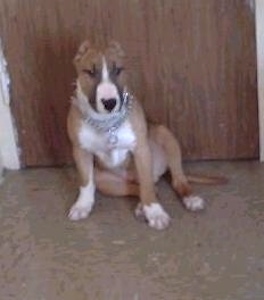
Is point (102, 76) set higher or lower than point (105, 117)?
higher

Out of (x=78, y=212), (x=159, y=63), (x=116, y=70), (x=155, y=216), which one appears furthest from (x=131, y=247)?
(x=159, y=63)

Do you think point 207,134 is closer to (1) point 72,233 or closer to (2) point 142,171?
(2) point 142,171

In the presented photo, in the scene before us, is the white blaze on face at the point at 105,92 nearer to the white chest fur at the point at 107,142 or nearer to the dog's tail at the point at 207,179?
the white chest fur at the point at 107,142

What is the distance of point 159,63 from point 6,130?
1.76 ft

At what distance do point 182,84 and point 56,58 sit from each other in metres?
0.39

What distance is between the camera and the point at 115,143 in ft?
6.82

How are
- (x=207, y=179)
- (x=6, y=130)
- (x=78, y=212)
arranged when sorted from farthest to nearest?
(x=6, y=130), (x=207, y=179), (x=78, y=212)

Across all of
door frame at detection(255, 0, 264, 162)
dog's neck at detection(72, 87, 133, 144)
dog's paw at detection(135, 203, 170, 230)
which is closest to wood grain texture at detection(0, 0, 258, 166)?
door frame at detection(255, 0, 264, 162)

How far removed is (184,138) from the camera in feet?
7.86

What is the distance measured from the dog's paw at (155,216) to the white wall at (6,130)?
0.55 meters

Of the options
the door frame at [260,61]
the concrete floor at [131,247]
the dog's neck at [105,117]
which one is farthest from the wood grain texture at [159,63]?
the dog's neck at [105,117]

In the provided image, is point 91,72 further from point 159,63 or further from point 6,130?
point 6,130

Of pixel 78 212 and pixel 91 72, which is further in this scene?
pixel 78 212

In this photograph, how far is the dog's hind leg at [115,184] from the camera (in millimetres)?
2205
